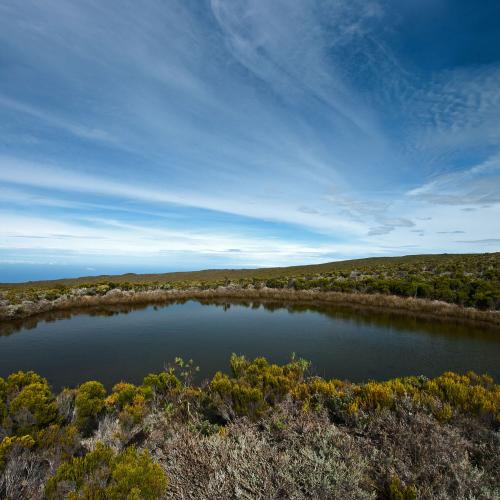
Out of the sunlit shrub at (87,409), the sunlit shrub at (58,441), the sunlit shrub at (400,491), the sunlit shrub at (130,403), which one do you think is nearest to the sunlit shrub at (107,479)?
the sunlit shrub at (58,441)

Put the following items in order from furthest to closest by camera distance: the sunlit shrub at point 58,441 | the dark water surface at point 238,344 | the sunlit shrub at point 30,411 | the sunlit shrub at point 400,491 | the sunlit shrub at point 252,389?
the dark water surface at point 238,344 < the sunlit shrub at point 252,389 < the sunlit shrub at point 30,411 < the sunlit shrub at point 58,441 < the sunlit shrub at point 400,491

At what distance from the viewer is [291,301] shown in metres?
33.5

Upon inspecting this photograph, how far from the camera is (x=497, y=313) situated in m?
21.3

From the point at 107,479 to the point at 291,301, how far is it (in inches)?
1205

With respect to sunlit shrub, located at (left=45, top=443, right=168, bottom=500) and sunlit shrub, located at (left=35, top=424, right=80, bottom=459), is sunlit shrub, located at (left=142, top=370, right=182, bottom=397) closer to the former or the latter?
sunlit shrub, located at (left=35, top=424, right=80, bottom=459)

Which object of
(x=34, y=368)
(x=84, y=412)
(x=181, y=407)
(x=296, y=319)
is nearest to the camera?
(x=84, y=412)

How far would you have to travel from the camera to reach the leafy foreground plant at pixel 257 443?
3.97 metres

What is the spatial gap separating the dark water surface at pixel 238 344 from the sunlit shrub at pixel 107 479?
8.67 m

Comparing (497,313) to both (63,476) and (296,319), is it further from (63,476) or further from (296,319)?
(63,476)

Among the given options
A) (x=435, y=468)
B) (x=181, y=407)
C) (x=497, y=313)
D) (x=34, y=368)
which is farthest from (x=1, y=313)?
(x=497, y=313)

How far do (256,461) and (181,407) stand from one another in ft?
12.9

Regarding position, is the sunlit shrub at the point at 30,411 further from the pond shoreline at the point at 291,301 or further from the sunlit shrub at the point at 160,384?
the pond shoreline at the point at 291,301

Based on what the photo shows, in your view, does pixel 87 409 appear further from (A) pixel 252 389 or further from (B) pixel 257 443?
(B) pixel 257 443

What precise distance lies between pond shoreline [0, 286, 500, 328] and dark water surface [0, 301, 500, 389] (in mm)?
2341
